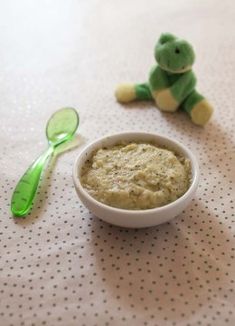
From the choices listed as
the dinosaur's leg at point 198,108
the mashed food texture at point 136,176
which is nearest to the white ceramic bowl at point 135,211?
the mashed food texture at point 136,176

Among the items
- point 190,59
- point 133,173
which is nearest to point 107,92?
point 190,59

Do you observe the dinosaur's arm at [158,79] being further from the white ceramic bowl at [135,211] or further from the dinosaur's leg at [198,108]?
the white ceramic bowl at [135,211]

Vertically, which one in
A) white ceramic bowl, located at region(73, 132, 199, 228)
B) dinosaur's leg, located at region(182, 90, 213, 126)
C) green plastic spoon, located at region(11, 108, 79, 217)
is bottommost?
dinosaur's leg, located at region(182, 90, 213, 126)

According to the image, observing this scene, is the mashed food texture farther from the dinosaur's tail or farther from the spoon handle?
the dinosaur's tail

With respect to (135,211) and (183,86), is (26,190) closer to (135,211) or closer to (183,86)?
(135,211)

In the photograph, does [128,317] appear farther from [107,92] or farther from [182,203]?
[107,92]

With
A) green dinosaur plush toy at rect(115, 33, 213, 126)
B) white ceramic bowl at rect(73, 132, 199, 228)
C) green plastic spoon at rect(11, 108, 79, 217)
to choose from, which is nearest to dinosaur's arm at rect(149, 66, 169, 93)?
green dinosaur plush toy at rect(115, 33, 213, 126)
